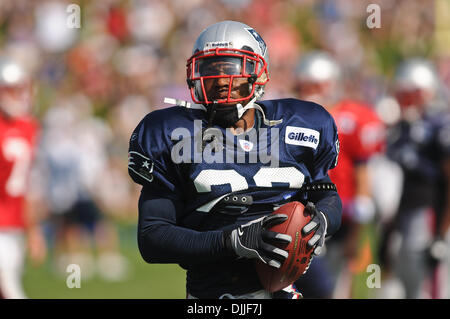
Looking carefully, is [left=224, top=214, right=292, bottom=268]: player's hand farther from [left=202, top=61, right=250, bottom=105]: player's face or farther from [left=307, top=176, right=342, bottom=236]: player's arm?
[left=202, top=61, right=250, bottom=105]: player's face

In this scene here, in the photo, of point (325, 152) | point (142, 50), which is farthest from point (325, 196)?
point (142, 50)

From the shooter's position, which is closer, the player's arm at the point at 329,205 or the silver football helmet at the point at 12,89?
the player's arm at the point at 329,205

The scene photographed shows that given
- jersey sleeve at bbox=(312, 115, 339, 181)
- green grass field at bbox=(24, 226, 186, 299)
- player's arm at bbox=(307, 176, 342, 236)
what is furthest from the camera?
green grass field at bbox=(24, 226, 186, 299)

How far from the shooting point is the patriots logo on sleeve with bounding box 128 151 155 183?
282cm

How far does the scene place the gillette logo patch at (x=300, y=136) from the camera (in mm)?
2957

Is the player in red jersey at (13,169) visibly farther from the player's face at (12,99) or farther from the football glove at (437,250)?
the football glove at (437,250)

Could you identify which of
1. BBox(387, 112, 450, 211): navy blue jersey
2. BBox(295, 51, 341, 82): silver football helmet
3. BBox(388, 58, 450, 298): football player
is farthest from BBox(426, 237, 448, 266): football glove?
BBox(295, 51, 341, 82): silver football helmet

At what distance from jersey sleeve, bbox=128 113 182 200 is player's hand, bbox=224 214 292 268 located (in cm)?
32

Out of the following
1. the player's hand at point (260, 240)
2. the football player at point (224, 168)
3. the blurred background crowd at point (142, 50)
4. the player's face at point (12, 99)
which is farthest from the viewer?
the blurred background crowd at point (142, 50)

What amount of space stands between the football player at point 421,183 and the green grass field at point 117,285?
82.3 inches

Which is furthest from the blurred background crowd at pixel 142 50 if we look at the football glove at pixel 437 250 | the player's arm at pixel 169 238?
the player's arm at pixel 169 238

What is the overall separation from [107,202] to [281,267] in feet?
30.6

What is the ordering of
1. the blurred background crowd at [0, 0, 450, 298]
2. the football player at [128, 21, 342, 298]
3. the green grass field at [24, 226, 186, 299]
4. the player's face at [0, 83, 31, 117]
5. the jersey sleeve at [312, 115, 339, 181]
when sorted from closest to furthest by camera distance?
the football player at [128, 21, 342, 298], the jersey sleeve at [312, 115, 339, 181], the player's face at [0, 83, 31, 117], the green grass field at [24, 226, 186, 299], the blurred background crowd at [0, 0, 450, 298]
